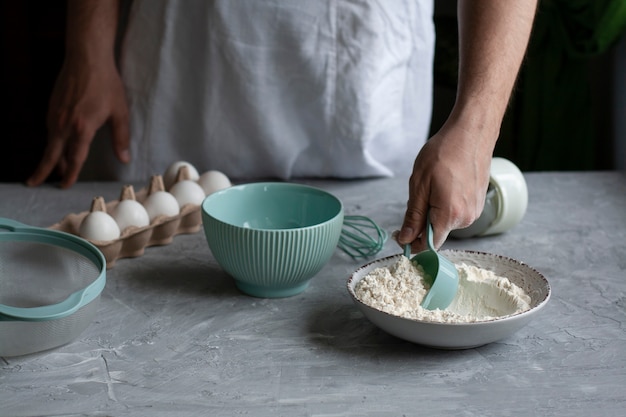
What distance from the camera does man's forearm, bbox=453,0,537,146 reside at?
935mm

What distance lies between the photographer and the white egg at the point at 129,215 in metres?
1.09

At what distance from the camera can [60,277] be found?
3.10ft

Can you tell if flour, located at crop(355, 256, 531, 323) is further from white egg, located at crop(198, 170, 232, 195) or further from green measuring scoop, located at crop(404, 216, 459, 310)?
white egg, located at crop(198, 170, 232, 195)

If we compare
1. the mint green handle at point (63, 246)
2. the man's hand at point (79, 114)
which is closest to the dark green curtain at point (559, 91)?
the man's hand at point (79, 114)

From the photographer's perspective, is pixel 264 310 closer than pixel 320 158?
Yes

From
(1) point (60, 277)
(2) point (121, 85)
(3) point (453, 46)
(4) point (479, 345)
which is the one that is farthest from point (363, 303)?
(3) point (453, 46)

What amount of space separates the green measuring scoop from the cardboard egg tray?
387mm

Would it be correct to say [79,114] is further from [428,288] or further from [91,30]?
[428,288]

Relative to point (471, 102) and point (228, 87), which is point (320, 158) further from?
point (471, 102)

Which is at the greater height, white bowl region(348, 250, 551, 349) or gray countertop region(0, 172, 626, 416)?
white bowl region(348, 250, 551, 349)

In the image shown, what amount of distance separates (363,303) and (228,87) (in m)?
0.61

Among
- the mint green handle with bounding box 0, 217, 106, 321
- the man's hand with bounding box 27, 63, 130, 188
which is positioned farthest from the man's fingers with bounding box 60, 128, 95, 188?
the mint green handle with bounding box 0, 217, 106, 321

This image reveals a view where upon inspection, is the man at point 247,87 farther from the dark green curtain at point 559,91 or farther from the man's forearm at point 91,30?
the dark green curtain at point 559,91

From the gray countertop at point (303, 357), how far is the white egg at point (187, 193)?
77 millimetres
